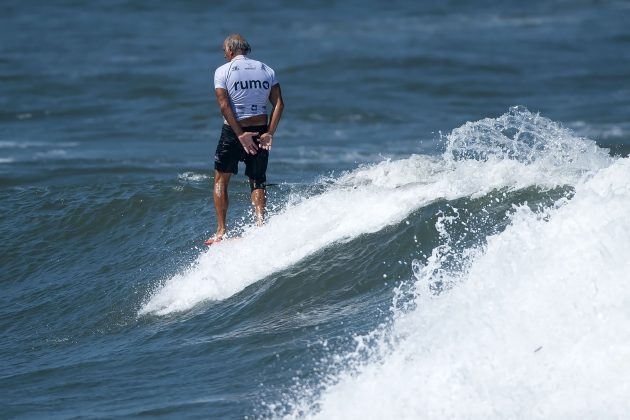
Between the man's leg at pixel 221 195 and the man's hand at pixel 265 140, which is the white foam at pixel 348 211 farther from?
the man's hand at pixel 265 140

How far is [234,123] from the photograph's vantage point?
32.3 ft

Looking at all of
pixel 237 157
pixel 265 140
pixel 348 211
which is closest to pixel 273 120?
pixel 265 140

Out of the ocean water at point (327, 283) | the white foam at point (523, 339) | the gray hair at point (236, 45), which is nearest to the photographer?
the white foam at point (523, 339)

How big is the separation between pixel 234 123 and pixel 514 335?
3791mm

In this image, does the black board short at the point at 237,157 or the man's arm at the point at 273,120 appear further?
the black board short at the point at 237,157

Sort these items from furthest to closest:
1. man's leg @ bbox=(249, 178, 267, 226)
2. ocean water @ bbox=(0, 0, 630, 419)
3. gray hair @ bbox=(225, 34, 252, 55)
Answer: man's leg @ bbox=(249, 178, 267, 226) < gray hair @ bbox=(225, 34, 252, 55) < ocean water @ bbox=(0, 0, 630, 419)

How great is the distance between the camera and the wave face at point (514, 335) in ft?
21.4

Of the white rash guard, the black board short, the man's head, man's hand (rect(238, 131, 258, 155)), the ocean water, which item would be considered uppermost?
the man's head

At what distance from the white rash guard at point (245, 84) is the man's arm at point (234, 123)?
0.06 metres

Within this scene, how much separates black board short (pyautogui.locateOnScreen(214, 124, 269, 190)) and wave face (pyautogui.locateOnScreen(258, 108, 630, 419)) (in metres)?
2.23

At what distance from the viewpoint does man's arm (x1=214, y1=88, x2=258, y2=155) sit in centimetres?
977

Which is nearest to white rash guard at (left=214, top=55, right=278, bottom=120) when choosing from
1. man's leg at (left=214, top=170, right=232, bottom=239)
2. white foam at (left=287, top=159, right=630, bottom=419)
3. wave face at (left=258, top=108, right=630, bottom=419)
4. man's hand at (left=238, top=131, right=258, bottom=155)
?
man's hand at (left=238, top=131, right=258, bottom=155)

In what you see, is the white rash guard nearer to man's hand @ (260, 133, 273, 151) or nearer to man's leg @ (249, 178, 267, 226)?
man's hand @ (260, 133, 273, 151)

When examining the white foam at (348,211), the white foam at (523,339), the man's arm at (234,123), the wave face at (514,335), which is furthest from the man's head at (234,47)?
the white foam at (523,339)
